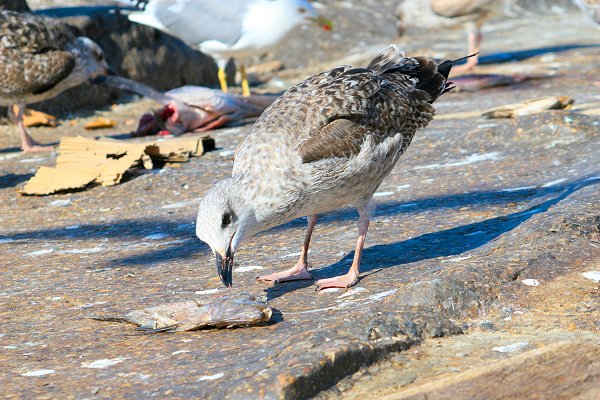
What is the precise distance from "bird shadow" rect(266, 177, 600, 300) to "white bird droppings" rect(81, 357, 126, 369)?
3.47 ft

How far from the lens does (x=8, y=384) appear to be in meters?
3.59

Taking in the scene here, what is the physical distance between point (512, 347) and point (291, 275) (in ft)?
5.25

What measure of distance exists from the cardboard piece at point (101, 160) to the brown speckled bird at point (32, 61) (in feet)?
4.05

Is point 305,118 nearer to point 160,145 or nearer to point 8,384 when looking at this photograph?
point 8,384

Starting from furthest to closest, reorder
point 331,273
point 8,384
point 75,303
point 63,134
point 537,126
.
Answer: point 63,134, point 537,126, point 331,273, point 75,303, point 8,384

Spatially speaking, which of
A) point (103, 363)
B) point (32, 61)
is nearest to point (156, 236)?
point (103, 363)

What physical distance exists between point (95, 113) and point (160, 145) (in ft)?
12.5

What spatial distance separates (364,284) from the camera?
4711 mm

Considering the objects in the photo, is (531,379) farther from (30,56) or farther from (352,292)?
(30,56)

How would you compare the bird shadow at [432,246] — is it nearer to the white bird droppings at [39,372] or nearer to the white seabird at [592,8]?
the white bird droppings at [39,372]

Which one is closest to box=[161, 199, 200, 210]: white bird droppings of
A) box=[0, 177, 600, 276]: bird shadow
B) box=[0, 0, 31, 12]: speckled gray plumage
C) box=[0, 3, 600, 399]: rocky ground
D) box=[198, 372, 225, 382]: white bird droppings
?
box=[0, 3, 600, 399]: rocky ground

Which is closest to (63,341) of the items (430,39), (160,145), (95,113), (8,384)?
(8,384)

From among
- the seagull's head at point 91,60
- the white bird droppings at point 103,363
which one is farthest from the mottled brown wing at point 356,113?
the seagull's head at point 91,60

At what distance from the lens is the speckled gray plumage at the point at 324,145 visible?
4570mm
